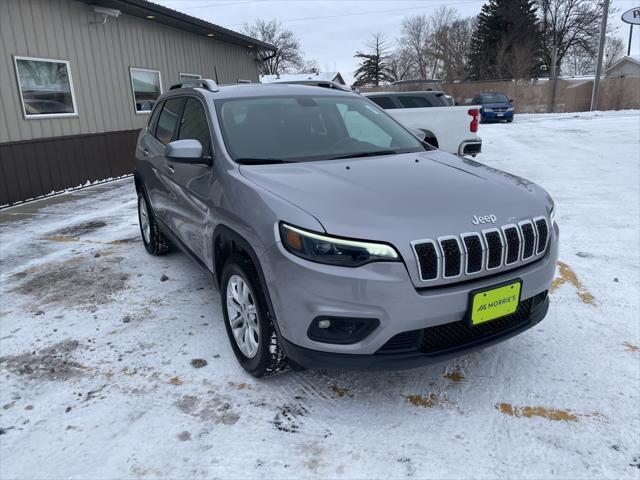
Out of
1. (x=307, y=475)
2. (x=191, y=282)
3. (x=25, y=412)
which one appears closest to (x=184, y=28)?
(x=191, y=282)

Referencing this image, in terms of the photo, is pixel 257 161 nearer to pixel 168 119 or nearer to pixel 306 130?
pixel 306 130

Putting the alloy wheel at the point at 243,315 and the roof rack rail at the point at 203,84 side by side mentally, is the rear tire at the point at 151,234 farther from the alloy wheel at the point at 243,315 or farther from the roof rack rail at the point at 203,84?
the alloy wheel at the point at 243,315

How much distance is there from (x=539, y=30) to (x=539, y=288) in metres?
48.8

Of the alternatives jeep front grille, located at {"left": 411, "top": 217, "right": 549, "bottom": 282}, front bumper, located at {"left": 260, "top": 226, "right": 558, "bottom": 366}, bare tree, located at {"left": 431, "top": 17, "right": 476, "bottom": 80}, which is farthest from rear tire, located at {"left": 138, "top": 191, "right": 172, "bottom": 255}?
bare tree, located at {"left": 431, "top": 17, "right": 476, "bottom": 80}

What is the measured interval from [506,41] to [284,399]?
46.4 m

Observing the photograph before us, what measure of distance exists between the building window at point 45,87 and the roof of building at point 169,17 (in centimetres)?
169

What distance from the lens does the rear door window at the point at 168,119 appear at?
417 centimetres

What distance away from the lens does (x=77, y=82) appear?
967 cm

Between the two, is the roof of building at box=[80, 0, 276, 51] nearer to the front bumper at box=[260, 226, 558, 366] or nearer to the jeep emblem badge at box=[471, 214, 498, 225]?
the front bumper at box=[260, 226, 558, 366]

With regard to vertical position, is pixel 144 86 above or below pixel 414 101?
above

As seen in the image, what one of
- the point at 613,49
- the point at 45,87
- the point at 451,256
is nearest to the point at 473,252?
the point at 451,256

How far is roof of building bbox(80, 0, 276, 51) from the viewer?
33.0 ft

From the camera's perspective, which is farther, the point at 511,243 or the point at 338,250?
the point at 511,243

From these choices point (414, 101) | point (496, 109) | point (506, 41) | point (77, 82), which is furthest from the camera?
point (506, 41)
